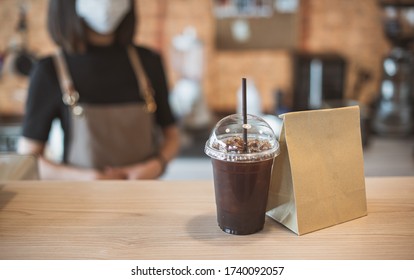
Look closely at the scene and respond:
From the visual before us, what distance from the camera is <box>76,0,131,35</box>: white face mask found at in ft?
5.60

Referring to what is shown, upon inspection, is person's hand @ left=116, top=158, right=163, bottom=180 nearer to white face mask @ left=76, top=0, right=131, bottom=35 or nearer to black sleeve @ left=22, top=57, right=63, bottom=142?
black sleeve @ left=22, top=57, right=63, bottom=142

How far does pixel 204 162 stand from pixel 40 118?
1198mm

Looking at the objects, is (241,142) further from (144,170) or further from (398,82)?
(398,82)

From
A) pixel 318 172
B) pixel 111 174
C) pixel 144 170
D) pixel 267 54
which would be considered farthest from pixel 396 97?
pixel 318 172

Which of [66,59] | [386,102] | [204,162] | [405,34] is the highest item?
[66,59]

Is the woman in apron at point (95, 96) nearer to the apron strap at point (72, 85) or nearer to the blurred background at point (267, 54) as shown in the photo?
the apron strap at point (72, 85)

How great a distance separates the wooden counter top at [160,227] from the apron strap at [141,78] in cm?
77

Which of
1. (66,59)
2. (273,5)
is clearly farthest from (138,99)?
(273,5)

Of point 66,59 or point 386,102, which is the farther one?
point 386,102

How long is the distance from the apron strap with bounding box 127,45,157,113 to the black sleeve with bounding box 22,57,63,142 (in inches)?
10.6

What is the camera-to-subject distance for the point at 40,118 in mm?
1735

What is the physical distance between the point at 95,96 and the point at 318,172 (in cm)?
107

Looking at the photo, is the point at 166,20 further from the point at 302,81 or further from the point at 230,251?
the point at 230,251

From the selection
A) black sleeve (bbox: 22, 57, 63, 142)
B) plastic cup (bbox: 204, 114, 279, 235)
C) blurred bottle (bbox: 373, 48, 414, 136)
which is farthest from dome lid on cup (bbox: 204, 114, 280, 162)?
blurred bottle (bbox: 373, 48, 414, 136)
